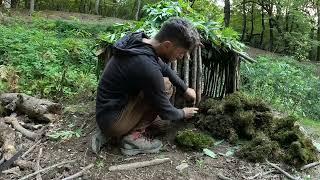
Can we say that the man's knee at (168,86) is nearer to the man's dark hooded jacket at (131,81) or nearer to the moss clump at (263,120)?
the man's dark hooded jacket at (131,81)

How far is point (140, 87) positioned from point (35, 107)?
198 cm

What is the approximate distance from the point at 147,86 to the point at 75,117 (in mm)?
1789

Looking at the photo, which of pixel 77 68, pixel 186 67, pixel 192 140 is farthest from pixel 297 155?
pixel 77 68

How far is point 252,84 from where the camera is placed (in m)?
9.70

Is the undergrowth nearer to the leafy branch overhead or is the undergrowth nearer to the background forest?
the background forest

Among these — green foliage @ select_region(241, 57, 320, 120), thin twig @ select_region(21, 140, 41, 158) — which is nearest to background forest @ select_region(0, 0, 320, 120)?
green foliage @ select_region(241, 57, 320, 120)

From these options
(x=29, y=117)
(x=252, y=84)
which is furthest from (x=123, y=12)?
(x=29, y=117)

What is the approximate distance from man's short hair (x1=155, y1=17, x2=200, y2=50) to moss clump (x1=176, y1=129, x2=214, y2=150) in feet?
3.31

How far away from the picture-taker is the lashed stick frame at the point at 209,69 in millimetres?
5133

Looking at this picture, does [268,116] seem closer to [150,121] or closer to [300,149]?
[300,149]

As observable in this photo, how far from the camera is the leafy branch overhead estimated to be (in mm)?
5129

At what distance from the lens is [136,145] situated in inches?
165

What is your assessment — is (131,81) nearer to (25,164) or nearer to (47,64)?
(25,164)

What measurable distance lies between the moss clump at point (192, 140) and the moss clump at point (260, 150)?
0.36 meters
